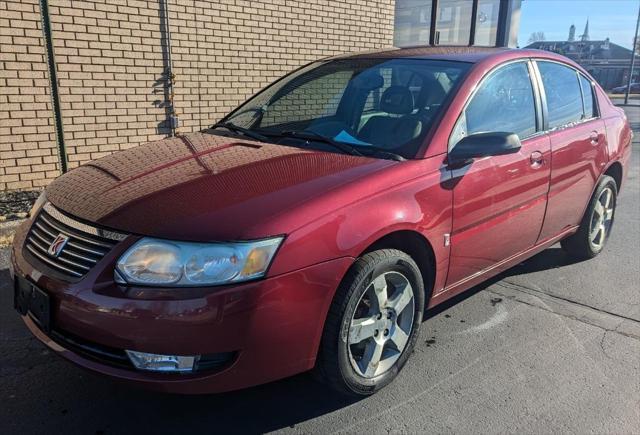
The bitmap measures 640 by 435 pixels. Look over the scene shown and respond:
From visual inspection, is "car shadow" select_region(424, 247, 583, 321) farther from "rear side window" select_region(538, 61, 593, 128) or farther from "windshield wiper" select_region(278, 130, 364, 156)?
"windshield wiper" select_region(278, 130, 364, 156)

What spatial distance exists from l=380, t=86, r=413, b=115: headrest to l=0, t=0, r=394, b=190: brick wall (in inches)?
147

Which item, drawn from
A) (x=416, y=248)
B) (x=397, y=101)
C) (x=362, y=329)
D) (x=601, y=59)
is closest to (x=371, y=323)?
(x=362, y=329)

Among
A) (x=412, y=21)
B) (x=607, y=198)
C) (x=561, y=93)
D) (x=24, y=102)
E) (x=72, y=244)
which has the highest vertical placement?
(x=412, y=21)

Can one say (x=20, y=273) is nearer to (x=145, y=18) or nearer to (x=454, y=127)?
(x=454, y=127)

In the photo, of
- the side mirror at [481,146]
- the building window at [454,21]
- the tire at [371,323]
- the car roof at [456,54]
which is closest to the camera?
the tire at [371,323]

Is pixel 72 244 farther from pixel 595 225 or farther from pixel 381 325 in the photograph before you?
pixel 595 225

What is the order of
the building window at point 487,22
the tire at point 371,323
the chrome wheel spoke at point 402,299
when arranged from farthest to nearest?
the building window at point 487,22, the chrome wheel spoke at point 402,299, the tire at point 371,323

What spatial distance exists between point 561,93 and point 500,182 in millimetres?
1354

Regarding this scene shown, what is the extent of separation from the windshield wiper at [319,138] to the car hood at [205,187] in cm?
9

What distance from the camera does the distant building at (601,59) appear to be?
57.3 metres

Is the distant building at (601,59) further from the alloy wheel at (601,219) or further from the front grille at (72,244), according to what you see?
the front grille at (72,244)

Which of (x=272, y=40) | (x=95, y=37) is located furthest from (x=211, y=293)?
(x=272, y=40)

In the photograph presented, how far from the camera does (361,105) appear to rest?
345cm

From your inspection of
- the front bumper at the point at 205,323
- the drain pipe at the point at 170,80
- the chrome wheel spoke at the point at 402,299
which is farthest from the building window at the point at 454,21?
the front bumper at the point at 205,323
